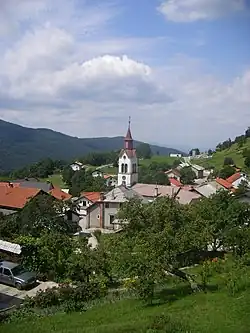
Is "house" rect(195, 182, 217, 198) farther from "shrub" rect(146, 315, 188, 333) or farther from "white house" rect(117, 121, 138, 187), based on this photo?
"shrub" rect(146, 315, 188, 333)

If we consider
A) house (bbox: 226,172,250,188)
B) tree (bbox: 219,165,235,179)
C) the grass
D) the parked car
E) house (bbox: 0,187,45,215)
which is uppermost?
tree (bbox: 219,165,235,179)

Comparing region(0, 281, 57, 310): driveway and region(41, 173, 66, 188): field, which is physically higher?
region(41, 173, 66, 188): field

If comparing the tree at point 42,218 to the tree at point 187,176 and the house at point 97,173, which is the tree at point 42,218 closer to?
the tree at point 187,176

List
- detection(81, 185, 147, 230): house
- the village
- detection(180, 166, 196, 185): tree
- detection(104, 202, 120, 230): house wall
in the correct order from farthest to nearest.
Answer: detection(180, 166, 196, 185): tree
detection(104, 202, 120, 230): house wall
detection(81, 185, 147, 230): house
the village

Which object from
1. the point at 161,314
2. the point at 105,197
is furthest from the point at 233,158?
the point at 161,314

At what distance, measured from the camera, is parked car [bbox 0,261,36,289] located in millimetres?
19188

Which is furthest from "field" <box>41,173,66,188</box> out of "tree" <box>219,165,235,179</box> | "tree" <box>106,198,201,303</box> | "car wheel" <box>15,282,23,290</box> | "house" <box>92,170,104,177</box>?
"tree" <box>106,198,201,303</box>

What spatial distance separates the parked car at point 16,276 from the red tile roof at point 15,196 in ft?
66.5

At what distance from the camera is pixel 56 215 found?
29125mm

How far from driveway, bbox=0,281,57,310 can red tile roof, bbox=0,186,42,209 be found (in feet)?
68.9

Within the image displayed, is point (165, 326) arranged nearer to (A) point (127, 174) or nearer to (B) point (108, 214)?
(B) point (108, 214)

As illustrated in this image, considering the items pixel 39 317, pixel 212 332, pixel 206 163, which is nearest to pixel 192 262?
pixel 39 317

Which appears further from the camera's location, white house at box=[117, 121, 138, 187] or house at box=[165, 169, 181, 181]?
house at box=[165, 169, 181, 181]

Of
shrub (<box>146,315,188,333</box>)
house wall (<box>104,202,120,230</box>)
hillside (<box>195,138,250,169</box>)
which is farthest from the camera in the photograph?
hillside (<box>195,138,250,169</box>)
